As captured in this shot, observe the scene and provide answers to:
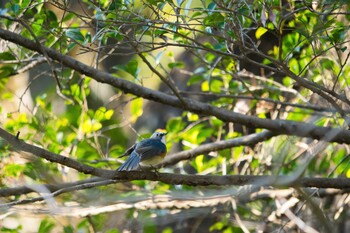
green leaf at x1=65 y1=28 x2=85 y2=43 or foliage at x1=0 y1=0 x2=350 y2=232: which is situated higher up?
green leaf at x1=65 y1=28 x2=85 y2=43

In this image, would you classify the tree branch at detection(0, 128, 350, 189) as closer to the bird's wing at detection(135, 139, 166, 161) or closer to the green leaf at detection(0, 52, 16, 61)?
the bird's wing at detection(135, 139, 166, 161)

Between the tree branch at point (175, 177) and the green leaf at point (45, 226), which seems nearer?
the tree branch at point (175, 177)

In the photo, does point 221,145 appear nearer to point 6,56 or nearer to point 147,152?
point 147,152

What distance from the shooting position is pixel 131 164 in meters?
3.97

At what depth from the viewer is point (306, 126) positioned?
3.81 meters

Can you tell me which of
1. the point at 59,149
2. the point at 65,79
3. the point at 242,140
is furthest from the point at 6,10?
the point at 242,140

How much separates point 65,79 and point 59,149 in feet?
1.85

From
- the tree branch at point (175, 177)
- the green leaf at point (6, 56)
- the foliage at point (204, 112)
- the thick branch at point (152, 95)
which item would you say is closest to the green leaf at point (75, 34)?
the foliage at point (204, 112)

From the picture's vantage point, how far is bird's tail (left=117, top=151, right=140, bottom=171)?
152 inches

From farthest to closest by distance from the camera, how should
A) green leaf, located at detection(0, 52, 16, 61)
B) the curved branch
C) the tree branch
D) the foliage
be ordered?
the curved branch, green leaf, located at detection(0, 52, 16, 61), the foliage, the tree branch

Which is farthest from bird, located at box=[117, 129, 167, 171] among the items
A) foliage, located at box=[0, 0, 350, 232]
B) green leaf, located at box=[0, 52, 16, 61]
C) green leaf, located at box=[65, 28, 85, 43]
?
green leaf, located at box=[0, 52, 16, 61]

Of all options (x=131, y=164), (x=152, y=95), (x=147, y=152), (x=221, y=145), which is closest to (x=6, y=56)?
(x=152, y=95)

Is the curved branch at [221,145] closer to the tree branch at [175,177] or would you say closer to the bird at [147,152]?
the bird at [147,152]

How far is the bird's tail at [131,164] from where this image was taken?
3.85 metres
